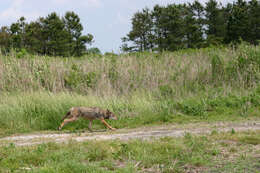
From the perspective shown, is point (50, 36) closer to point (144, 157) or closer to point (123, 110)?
point (123, 110)

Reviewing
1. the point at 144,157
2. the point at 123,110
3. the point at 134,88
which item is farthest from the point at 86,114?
the point at 144,157

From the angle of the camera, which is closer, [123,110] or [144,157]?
[144,157]

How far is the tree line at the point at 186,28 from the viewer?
37219 mm

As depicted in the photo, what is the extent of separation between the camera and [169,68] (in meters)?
14.8

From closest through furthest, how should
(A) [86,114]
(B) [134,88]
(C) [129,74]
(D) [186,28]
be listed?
1. (A) [86,114]
2. (B) [134,88]
3. (C) [129,74]
4. (D) [186,28]

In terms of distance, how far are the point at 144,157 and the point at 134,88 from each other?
8251 mm

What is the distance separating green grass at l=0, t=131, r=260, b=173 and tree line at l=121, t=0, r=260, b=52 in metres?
30.6

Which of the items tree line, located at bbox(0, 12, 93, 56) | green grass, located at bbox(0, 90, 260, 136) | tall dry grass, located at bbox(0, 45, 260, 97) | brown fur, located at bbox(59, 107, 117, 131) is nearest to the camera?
brown fur, located at bbox(59, 107, 117, 131)

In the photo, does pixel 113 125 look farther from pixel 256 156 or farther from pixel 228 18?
pixel 228 18

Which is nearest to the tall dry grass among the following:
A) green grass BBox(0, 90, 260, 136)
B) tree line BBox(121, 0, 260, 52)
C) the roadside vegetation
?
the roadside vegetation

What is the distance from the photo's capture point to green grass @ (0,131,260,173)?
179 inches

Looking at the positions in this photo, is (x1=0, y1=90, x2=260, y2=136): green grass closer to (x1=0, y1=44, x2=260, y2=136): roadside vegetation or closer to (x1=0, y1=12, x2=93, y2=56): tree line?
(x1=0, y1=44, x2=260, y2=136): roadside vegetation

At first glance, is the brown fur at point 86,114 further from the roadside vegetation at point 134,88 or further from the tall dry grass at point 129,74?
the tall dry grass at point 129,74

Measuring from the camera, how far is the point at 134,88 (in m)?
13.3
